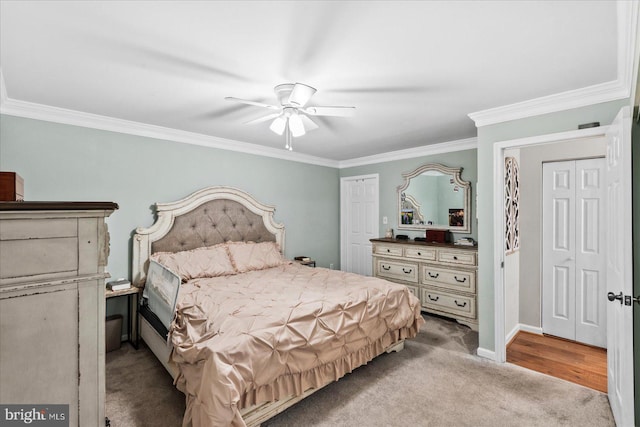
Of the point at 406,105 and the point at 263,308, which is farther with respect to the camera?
the point at 406,105

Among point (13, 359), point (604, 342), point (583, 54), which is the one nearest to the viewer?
point (13, 359)

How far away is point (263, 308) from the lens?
2.26 meters

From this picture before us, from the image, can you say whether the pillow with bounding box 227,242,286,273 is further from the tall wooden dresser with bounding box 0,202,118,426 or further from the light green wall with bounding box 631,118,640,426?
the light green wall with bounding box 631,118,640,426

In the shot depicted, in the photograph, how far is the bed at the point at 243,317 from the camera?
70.6 inches

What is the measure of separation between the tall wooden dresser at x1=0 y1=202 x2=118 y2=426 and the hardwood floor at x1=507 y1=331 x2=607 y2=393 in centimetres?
334

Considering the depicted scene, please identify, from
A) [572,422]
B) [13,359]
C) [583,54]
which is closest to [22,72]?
[13,359]

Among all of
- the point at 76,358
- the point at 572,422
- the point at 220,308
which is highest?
the point at 76,358

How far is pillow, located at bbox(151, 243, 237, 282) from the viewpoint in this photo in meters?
3.29

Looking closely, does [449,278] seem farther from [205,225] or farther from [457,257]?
[205,225]

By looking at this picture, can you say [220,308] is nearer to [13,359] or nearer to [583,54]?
[13,359]

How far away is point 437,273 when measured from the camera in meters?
3.97

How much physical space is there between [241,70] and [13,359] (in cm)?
188

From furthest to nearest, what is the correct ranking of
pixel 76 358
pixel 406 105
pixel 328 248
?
1. pixel 328 248
2. pixel 406 105
3. pixel 76 358

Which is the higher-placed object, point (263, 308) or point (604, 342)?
point (263, 308)
